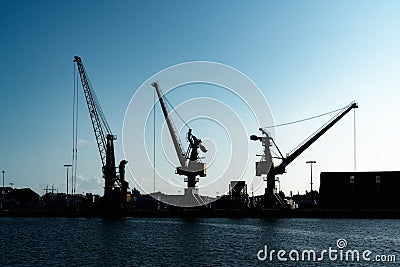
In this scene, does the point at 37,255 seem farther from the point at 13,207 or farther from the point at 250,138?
the point at 13,207

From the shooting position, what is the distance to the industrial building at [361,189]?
137 metres

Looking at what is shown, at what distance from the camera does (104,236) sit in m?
75.5

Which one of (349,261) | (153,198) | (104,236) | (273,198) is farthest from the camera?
(153,198)

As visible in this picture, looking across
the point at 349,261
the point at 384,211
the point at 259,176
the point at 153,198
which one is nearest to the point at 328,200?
the point at 384,211

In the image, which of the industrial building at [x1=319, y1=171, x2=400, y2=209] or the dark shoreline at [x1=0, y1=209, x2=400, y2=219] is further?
the industrial building at [x1=319, y1=171, x2=400, y2=209]

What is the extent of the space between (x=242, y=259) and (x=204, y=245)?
12.3 m

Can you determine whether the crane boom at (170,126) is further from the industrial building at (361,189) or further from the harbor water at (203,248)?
the harbor water at (203,248)

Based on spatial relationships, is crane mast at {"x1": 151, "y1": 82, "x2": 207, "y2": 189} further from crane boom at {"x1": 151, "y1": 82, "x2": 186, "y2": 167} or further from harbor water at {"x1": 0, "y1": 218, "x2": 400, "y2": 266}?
harbor water at {"x1": 0, "y1": 218, "x2": 400, "y2": 266}

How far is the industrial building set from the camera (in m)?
137

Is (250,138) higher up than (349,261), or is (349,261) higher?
(250,138)

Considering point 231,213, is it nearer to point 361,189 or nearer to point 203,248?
point 361,189

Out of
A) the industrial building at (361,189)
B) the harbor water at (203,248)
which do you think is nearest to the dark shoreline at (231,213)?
the industrial building at (361,189)

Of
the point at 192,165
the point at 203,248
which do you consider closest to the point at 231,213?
the point at 192,165

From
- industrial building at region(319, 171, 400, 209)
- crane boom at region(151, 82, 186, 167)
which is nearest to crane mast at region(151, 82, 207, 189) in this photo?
crane boom at region(151, 82, 186, 167)
